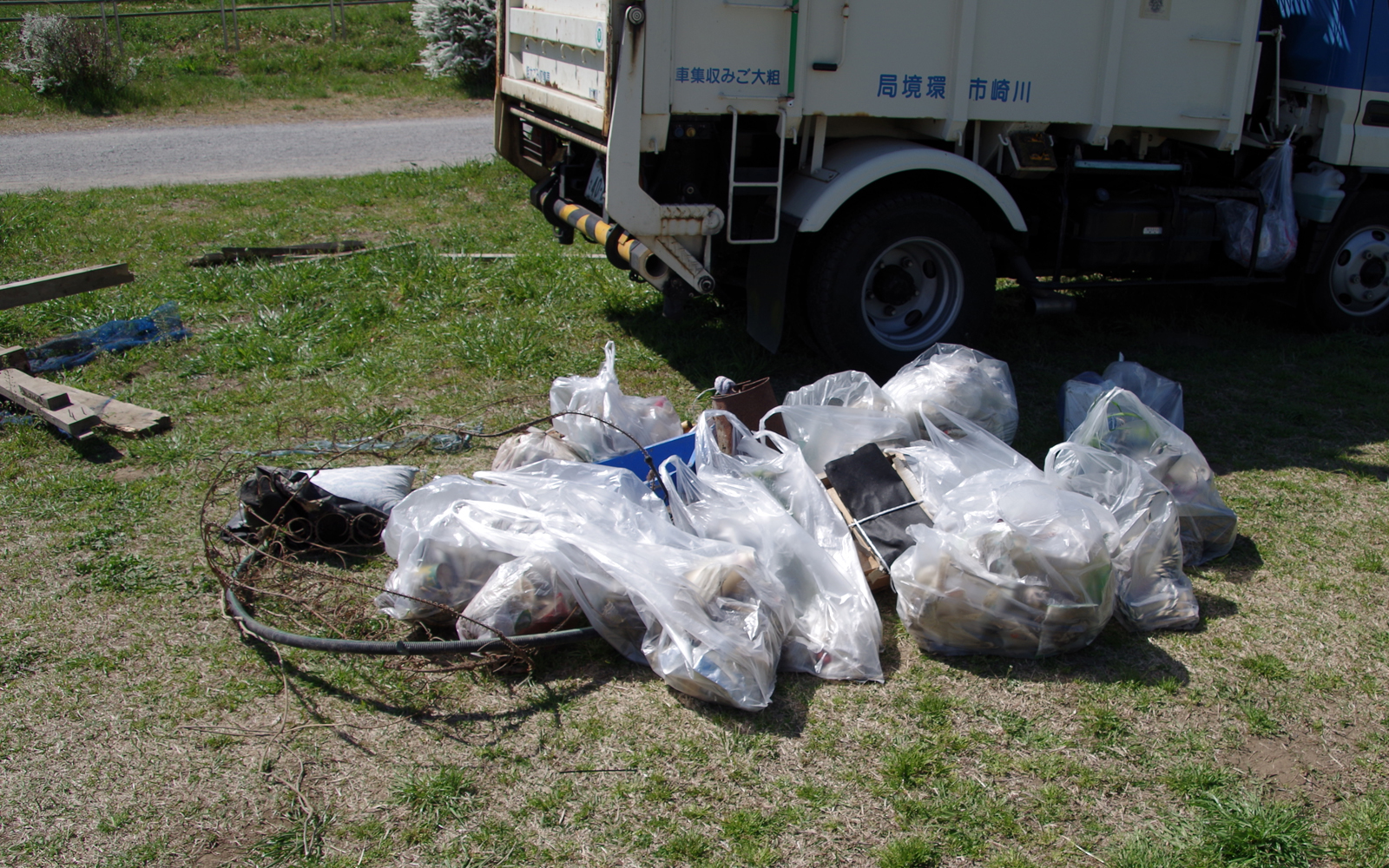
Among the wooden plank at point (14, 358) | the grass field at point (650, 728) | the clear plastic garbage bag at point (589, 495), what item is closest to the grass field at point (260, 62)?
the wooden plank at point (14, 358)

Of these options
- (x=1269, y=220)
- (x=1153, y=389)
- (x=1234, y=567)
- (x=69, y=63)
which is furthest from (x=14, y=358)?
(x=69, y=63)

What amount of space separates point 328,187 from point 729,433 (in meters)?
Result: 7.47

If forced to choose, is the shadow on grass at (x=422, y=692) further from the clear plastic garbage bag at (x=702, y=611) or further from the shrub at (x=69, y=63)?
the shrub at (x=69, y=63)

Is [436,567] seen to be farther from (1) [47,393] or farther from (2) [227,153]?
(2) [227,153]

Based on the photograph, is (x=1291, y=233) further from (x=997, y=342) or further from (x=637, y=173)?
(x=637, y=173)

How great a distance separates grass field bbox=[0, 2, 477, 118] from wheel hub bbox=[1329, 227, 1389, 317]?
13.7 metres

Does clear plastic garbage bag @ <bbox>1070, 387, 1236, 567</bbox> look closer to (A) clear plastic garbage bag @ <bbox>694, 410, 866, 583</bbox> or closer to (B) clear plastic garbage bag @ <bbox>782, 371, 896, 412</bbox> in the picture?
(B) clear plastic garbage bag @ <bbox>782, 371, 896, 412</bbox>

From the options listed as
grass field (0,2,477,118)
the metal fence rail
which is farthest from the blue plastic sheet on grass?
the metal fence rail

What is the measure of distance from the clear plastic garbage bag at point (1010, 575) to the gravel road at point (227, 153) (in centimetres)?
945

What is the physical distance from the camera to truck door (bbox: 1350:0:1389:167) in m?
5.75

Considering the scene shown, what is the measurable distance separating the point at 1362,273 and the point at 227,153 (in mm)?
11473

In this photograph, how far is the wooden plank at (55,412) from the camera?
181 inches

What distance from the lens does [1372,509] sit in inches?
167

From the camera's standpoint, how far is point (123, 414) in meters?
4.87
